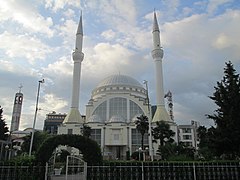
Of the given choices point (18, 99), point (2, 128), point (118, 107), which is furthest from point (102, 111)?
point (18, 99)

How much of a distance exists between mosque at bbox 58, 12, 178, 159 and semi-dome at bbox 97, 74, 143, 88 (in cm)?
289

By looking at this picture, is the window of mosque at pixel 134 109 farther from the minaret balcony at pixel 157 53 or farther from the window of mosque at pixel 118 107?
the minaret balcony at pixel 157 53

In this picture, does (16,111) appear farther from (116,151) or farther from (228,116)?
(228,116)

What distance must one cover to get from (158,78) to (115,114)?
16390mm

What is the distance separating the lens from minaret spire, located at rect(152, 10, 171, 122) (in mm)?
57713

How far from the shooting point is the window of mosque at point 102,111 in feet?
217

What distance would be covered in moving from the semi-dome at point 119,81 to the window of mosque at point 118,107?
20.9 feet

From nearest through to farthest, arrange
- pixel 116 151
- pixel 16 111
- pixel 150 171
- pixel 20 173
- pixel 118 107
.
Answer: pixel 20 173 < pixel 150 171 < pixel 116 151 < pixel 118 107 < pixel 16 111

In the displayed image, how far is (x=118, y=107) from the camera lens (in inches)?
2608

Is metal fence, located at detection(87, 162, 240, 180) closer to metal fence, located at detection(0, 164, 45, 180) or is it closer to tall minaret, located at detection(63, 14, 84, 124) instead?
metal fence, located at detection(0, 164, 45, 180)

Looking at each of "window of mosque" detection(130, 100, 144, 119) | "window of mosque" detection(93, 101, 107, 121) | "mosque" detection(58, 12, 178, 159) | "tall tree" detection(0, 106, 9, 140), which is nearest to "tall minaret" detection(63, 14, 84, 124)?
"mosque" detection(58, 12, 178, 159)

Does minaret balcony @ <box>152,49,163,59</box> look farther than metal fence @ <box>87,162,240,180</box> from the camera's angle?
Yes

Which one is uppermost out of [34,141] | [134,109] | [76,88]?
[76,88]

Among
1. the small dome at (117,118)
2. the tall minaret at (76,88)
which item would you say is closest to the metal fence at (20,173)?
the tall minaret at (76,88)
